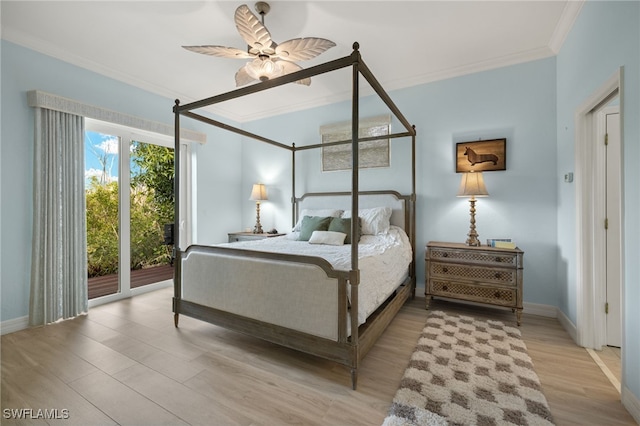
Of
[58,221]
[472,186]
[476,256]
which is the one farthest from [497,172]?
[58,221]

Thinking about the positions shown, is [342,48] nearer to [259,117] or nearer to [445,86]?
[445,86]

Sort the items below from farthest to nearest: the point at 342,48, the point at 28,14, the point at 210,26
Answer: the point at 342,48 < the point at 210,26 < the point at 28,14

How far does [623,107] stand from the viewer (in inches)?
62.2

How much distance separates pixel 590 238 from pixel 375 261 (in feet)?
5.74

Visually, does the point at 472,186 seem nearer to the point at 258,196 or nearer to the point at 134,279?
the point at 258,196

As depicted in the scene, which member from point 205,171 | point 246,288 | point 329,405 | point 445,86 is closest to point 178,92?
point 205,171

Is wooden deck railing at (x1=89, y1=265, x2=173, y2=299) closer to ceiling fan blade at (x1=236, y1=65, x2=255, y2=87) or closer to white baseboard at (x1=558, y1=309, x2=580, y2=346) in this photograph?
ceiling fan blade at (x1=236, y1=65, x2=255, y2=87)

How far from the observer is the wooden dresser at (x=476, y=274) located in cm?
258

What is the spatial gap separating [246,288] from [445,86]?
3.25 meters

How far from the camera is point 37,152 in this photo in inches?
101

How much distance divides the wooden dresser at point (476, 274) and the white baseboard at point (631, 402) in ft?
3.38

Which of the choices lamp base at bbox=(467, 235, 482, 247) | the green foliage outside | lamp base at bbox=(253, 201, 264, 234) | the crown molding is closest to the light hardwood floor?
lamp base at bbox=(467, 235, 482, 247)

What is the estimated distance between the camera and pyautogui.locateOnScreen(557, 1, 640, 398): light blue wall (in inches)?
58.2

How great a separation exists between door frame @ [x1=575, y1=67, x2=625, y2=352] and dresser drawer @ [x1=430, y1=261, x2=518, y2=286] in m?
0.49
